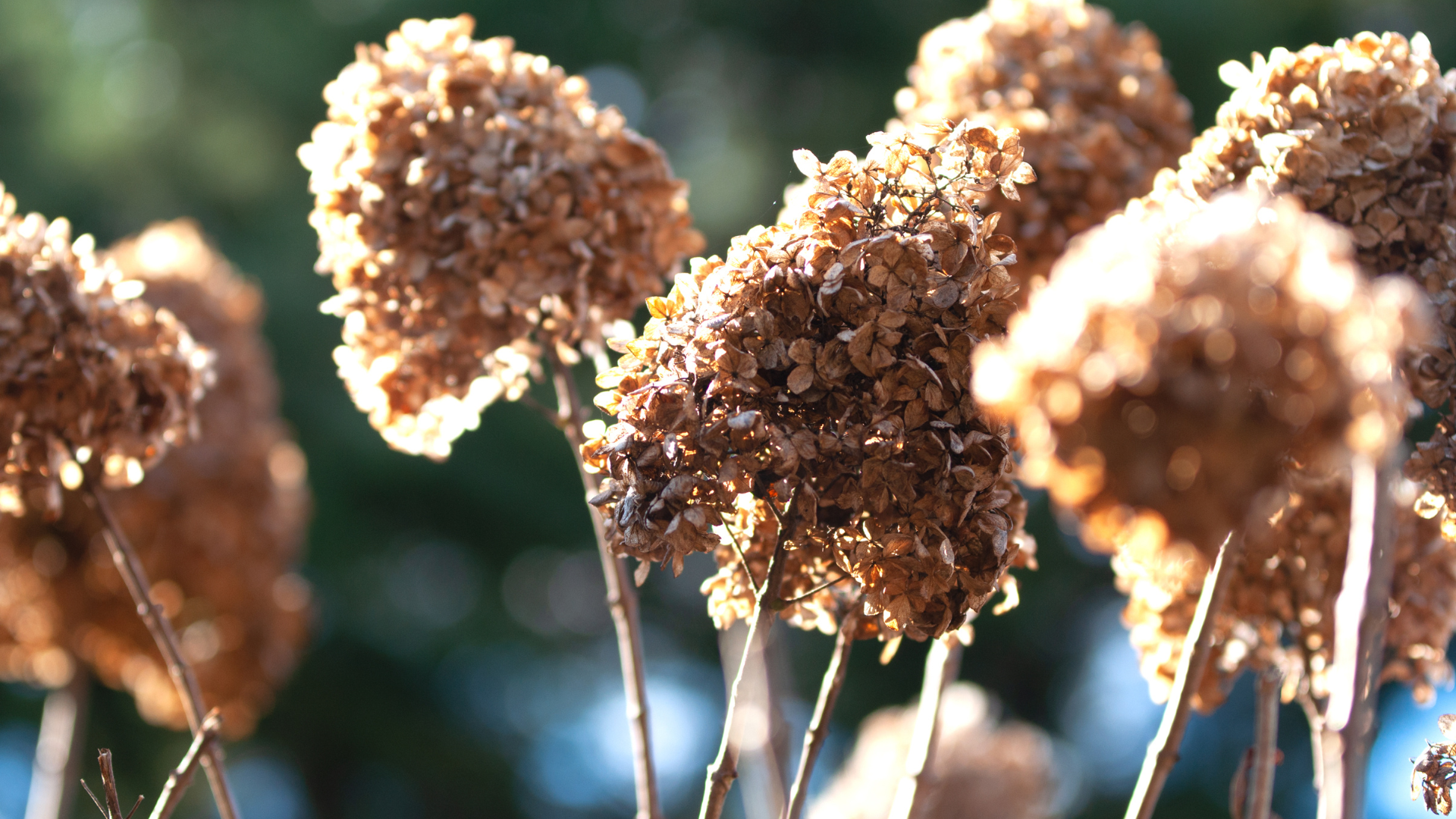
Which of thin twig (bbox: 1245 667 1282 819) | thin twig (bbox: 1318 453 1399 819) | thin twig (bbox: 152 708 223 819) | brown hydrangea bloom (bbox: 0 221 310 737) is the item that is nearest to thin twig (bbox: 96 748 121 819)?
thin twig (bbox: 152 708 223 819)

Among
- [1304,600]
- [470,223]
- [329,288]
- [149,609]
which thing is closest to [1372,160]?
[1304,600]

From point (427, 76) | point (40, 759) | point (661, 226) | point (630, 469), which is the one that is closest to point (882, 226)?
point (630, 469)

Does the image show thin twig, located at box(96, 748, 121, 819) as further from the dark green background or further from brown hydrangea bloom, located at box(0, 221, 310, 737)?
the dark green background

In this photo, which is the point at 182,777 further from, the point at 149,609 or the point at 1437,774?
the point at 1437,774

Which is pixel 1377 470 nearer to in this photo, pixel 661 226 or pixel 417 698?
pixel 661 226

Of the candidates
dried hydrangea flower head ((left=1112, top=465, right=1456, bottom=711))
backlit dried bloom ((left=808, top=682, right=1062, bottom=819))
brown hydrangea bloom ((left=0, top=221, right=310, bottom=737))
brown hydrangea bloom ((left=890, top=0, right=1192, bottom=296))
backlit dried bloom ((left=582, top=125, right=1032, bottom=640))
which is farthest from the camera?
brown hydrangea bloom ((left=0, top=221, right=310, bottom=737))

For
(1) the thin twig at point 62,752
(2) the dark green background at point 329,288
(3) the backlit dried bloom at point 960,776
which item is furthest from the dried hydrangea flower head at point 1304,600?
(2) the dark green background at point 329,288
